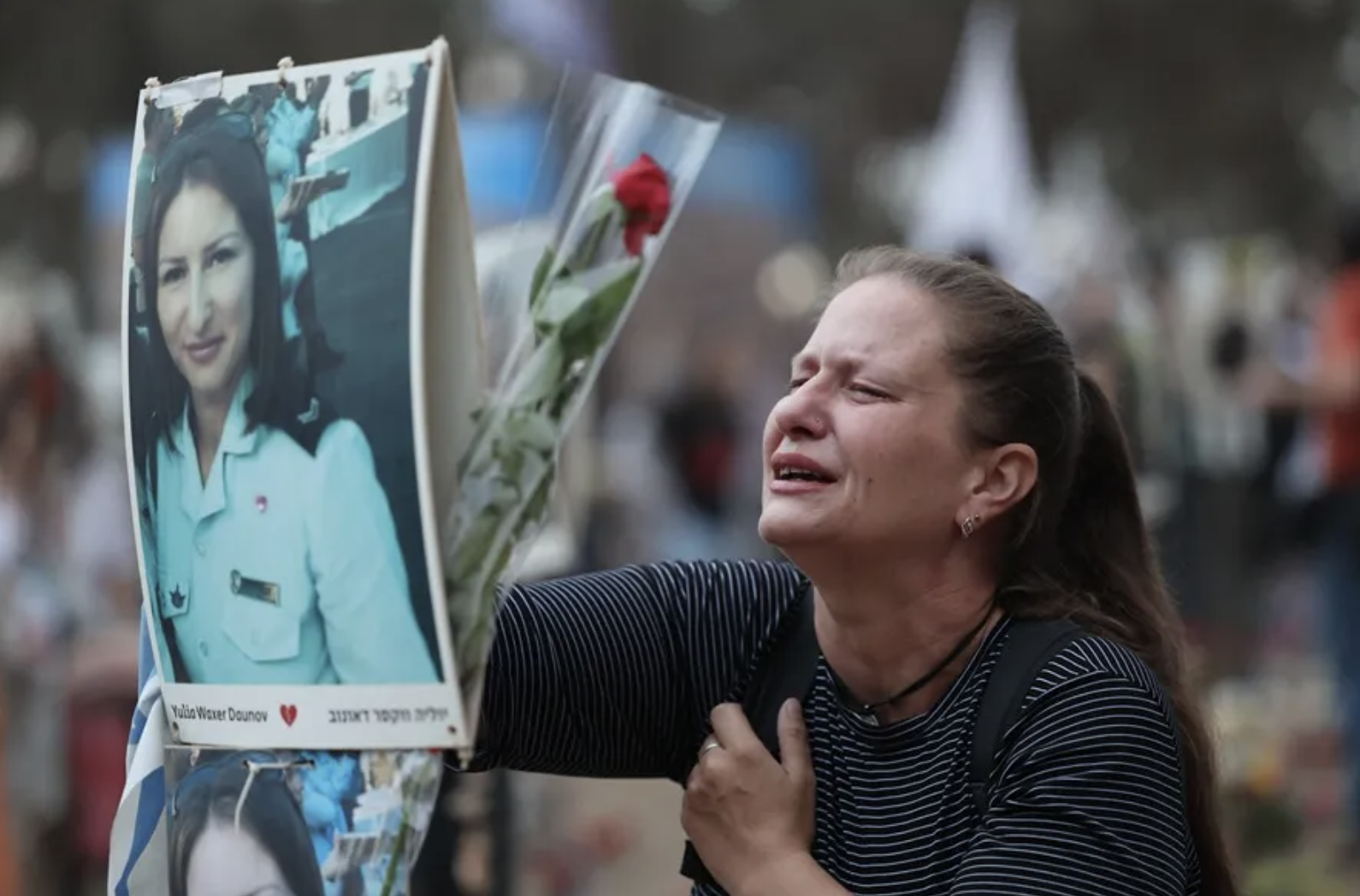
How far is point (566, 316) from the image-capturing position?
2.15m

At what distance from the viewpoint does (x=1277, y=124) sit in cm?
2850

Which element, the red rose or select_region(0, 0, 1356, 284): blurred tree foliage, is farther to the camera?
select_region(0, 0, 1356, 284): blurred tree foliage

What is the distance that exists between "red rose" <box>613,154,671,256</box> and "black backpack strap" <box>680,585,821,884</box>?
2.05 ft

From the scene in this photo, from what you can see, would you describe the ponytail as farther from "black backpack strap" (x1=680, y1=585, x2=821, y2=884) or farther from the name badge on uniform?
the name badge on uniform

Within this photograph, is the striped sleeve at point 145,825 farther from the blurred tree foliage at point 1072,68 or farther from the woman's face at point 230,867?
the blurred tree foliage at point 1072,68

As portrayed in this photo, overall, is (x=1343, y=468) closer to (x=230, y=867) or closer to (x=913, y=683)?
(x=913, y=683)

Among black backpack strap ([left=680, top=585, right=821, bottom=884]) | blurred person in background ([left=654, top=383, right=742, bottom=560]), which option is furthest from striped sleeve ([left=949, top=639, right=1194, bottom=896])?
blurred person in background ([left=654, top=383, right=742, bottom=560])

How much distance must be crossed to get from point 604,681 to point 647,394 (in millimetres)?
17984

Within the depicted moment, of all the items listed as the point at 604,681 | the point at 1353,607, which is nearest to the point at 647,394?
the point at 1353,607

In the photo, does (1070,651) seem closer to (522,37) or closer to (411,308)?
(411,308)

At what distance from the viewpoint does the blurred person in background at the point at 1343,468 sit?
23.2 ft

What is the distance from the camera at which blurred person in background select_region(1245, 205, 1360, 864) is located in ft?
23.2

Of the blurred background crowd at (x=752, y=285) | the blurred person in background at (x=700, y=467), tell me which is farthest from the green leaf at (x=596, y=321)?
the blurred person in background at (x=700, y=467)

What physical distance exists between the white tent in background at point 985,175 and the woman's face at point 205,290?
7.10 meters
